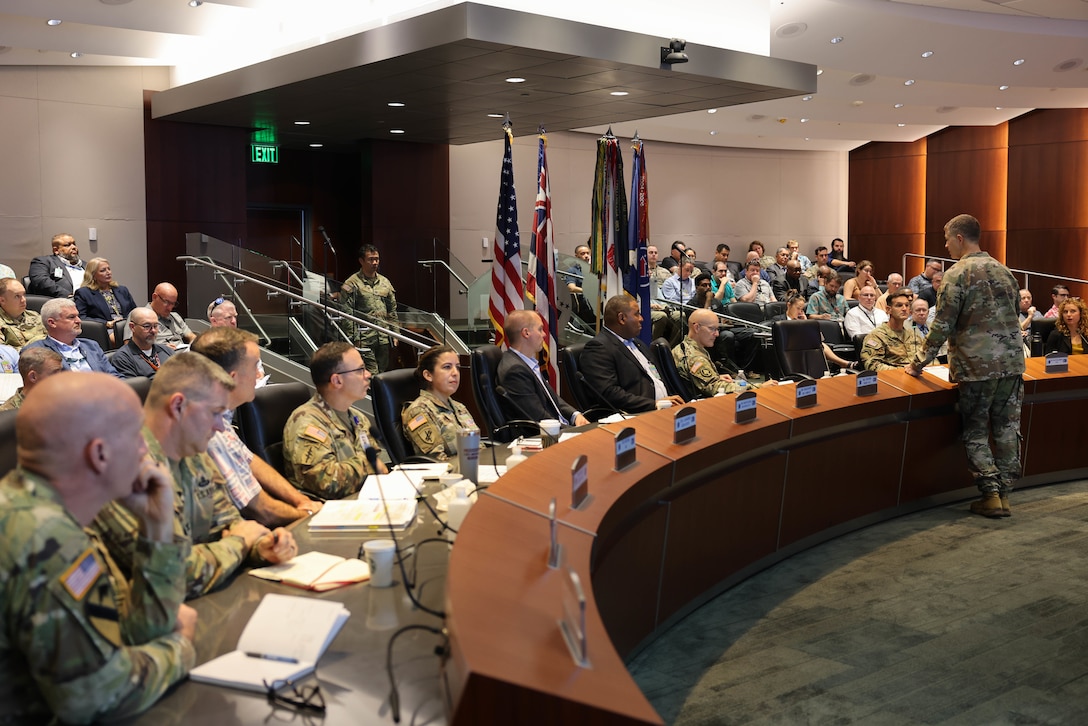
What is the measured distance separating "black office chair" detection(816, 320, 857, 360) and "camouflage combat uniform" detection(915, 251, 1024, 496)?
328 centimetres

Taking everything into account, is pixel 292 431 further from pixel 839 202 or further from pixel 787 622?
pixel 839 202

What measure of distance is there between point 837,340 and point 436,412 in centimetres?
583

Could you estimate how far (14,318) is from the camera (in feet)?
22.2

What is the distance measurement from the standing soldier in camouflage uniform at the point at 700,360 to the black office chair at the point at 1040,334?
159 inches

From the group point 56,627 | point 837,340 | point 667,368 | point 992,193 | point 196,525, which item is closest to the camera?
point 56,627

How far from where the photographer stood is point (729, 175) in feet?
54.0

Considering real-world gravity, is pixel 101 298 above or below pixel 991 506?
above

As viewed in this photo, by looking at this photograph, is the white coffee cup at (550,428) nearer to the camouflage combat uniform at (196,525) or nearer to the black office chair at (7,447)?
the camouflage combat uniform at (196,525)

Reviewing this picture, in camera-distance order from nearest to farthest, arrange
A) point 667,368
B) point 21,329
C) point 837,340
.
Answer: point 667,368
point 21,329
point 837,340

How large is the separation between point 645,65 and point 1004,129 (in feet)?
34.2

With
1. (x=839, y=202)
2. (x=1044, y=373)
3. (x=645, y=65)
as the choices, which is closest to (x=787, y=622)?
(x=1044, y=373)

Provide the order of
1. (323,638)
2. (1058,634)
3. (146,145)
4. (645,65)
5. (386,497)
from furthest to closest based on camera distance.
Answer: (146,145) → (645,65) → (1058,634) → (386,497) → (323,638)

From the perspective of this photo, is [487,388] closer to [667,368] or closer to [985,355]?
[667,368]

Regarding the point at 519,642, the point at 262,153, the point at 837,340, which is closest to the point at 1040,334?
the point at 837,340
